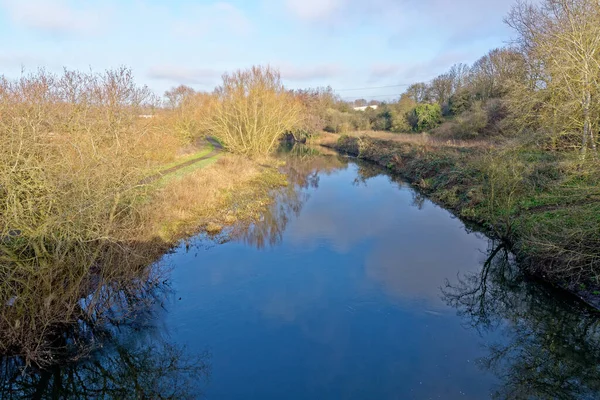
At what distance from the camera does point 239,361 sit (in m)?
6.79

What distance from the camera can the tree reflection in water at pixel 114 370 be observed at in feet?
20.0

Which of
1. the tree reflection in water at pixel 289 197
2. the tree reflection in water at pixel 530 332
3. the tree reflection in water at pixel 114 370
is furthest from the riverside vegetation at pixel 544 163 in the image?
the tree reflection in water at pixel 114 370

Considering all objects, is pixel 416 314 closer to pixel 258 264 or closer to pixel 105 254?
pixel 258 264

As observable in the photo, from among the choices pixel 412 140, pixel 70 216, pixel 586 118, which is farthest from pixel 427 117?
pixel 70 216

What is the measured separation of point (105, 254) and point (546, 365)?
30.1 feet

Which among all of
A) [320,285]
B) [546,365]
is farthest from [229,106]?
[546,365]

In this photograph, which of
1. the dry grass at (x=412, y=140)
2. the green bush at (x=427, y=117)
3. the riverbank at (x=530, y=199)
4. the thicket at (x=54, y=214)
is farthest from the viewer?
the green bush at (x=427, y=117)

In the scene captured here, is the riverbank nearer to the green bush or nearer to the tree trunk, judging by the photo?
the tree trunk

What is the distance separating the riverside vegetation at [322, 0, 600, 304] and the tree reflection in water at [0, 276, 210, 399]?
8188mm

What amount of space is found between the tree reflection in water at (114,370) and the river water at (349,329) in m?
0.03

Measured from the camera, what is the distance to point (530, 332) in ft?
25.0

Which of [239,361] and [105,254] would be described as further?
[105,254]

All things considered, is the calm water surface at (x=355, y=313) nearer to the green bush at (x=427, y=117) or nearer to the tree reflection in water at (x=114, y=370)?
the tree reflection in water at (x=114, y=370)

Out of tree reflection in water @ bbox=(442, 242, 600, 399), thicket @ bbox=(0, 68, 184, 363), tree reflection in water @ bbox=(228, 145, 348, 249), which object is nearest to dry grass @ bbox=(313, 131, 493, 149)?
tree reflection in water @ bbox=(228, 145, 348, 249)
